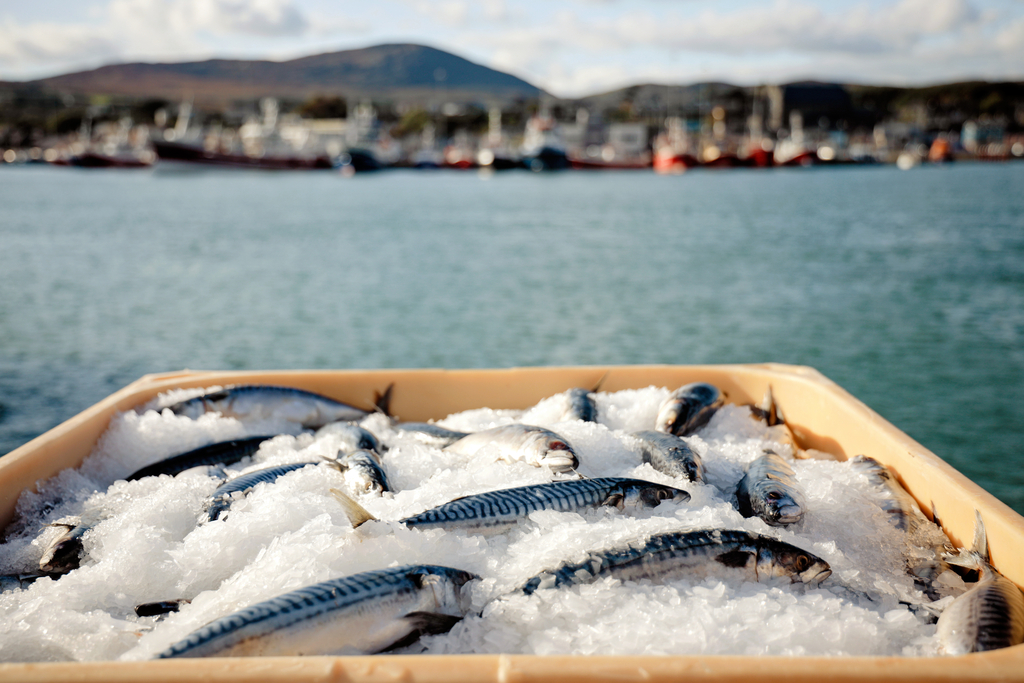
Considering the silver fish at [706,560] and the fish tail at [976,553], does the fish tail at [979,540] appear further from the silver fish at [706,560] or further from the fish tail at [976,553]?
the silver fish at [706,560]

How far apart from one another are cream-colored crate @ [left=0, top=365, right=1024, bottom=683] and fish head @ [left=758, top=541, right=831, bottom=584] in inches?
20.6

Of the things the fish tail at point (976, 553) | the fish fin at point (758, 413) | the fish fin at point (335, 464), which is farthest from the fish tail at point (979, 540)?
the fish fin at point (335, 464)

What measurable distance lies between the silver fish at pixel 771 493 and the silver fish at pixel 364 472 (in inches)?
50.2

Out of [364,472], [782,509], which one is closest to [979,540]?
[782,509]

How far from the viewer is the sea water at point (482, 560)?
1615 mm

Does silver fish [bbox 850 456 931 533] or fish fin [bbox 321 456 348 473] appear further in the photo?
fish fin [bbox 321 456 348 473]

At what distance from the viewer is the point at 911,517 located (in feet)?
7.31

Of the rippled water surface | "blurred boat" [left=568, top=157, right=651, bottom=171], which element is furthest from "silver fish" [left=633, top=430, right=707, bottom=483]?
"blurred boat" [left=568, top=157, right=651, bottom=171]

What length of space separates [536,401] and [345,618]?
2.09m

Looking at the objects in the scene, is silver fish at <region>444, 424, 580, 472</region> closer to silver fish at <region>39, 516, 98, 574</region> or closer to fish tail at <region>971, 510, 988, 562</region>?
fish tail at <region>971, 510, 988, 562</region>

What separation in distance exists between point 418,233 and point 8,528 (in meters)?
26.5

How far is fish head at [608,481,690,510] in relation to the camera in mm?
2164

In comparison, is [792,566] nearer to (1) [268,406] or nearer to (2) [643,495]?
(2) [643,495]

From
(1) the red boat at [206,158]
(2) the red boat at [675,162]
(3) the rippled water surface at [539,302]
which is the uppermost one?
(2) the red boat at [675,162]
